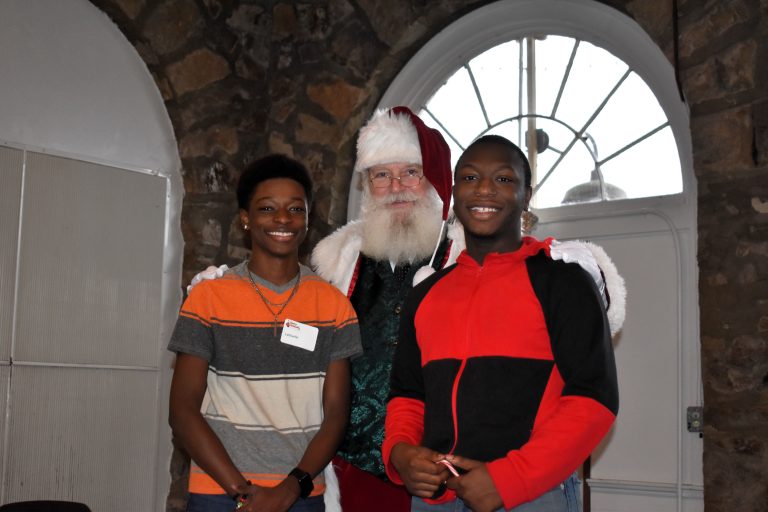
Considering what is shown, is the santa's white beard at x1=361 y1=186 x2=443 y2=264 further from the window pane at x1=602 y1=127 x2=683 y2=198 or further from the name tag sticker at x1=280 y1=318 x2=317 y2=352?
the window pane at x1=602 y1=127 x2=683 y2=198

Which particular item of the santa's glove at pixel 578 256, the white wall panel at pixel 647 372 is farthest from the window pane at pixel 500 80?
the santa's glove at pixel 578 256

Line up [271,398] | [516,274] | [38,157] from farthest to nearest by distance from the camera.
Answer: [38,157] → [271,398] → [516,274]

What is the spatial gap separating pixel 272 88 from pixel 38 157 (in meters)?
1.20

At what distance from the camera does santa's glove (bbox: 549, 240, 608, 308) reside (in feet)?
5.98

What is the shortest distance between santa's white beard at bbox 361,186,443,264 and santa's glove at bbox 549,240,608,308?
0.75 m

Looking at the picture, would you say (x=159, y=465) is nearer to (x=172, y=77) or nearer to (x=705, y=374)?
(x=172, y=77)

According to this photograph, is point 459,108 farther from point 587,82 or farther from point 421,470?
point 421,470

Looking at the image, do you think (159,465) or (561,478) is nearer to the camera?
(561,478)

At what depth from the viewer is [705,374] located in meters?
3.27

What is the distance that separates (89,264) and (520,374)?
2.66 metres

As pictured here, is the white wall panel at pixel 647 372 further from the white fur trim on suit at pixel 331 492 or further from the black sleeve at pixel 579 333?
the black sleeve at pixel 579 333

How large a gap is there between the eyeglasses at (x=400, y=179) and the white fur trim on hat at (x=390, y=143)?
0.03 meters

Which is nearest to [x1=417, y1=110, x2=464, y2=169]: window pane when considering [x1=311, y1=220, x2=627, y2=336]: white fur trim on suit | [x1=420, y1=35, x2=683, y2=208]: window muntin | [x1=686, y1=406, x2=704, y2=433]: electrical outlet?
[x1=420, y1=35, x2=683, y2=208]: window muntin

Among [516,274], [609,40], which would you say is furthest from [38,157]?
[516,274]
